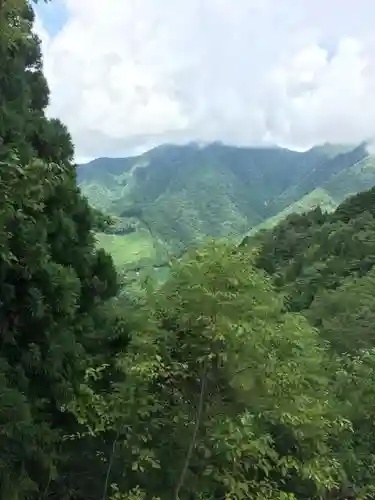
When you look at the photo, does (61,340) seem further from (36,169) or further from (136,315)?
(36,169)

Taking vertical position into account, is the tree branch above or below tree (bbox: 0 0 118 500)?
below

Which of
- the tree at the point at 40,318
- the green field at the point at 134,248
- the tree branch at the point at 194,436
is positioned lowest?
the tree branch at the point at 194,436

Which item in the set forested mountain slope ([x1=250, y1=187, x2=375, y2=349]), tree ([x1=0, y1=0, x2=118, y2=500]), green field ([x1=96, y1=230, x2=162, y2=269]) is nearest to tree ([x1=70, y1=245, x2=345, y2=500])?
tree ([x1=0, y1=0, x2=118, y2=500])

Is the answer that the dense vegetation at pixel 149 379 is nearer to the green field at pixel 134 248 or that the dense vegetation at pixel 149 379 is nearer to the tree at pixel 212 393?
the tree at pixel 212 393

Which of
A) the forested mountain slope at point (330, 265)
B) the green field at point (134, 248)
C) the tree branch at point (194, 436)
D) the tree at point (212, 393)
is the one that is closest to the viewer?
the tree at point (212, 393)

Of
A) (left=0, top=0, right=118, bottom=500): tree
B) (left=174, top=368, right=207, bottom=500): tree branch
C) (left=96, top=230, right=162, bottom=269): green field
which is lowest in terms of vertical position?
(left=174, top=368, right=207, bottom=500): tree branch

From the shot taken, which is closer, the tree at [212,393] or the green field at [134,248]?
the tree at [212,393]

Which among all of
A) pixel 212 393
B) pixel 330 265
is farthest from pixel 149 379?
pixel 330 265

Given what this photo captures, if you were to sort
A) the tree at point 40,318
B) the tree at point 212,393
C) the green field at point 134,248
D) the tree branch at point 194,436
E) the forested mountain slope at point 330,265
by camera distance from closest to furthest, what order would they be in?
the tree at point 212,393 < the tree at point 40,318 < the tree branch at point 194,436 < the forested mountain slope at point 330,265 < the green field at point 134,248

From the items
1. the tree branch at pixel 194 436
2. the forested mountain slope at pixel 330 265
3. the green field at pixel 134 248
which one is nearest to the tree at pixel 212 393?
the tree branch at pixel 194 436

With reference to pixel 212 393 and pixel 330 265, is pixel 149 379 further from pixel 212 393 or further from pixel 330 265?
pixel 330 265

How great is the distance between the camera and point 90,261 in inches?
361

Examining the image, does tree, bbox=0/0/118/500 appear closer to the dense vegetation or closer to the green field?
the dense vegetation

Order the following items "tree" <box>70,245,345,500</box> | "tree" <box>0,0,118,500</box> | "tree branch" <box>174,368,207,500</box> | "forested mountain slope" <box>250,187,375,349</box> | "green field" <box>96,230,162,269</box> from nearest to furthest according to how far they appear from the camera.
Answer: "tree" <box>70,245,345,500</box> < "tree" <box>0,0,118,500</box> < "tree branch" <box>174,368,207,500</box> < "forested mountain slope" <box>250,187,375,349</box> < "green field" <box>96,230,162,269</box>
